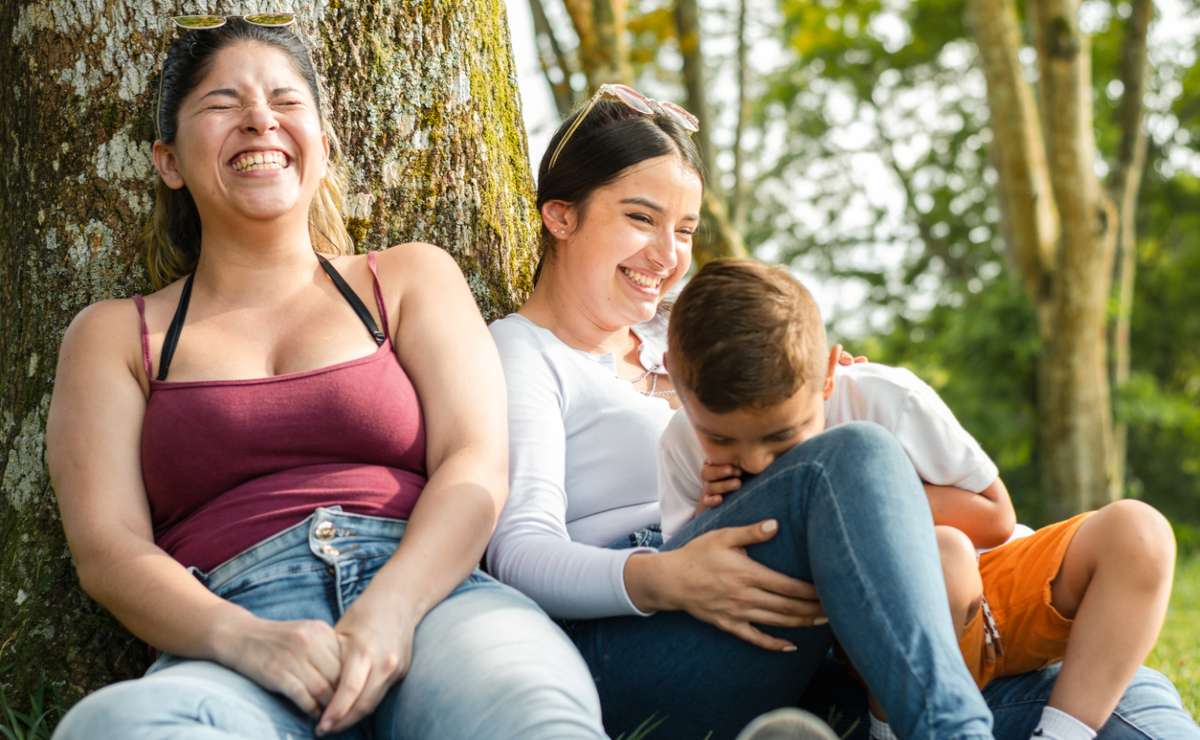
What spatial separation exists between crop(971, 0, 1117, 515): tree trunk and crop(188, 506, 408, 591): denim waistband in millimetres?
8753

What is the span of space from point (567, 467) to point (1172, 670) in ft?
10.3

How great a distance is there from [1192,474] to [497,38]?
1641cm

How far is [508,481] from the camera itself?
2832 millimetres

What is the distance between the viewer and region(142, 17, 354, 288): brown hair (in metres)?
2.91

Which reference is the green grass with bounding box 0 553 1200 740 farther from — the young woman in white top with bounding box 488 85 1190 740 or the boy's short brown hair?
the boy's short brown hair

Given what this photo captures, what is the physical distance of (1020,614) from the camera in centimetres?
271

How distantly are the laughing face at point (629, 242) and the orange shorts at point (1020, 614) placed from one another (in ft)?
3.57

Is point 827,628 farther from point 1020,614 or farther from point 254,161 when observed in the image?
point 254,161

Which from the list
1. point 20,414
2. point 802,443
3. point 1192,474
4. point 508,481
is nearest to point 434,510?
point 508,481

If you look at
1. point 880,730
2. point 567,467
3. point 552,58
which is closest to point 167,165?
point 567,467

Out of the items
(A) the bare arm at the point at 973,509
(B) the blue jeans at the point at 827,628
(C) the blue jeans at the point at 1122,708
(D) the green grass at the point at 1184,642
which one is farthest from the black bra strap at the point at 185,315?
(D) the green grass at the point at 1184,642

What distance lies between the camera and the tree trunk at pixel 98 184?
3.07 m

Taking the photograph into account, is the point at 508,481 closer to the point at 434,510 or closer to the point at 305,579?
the point at 434,510

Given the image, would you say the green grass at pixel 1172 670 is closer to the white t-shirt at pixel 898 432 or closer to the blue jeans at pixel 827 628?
the blue jeans at pixel 827 628
